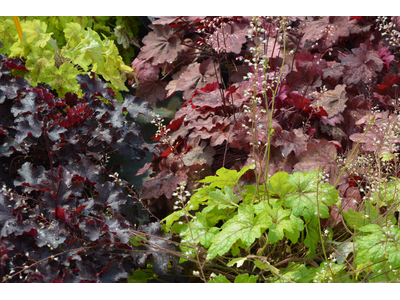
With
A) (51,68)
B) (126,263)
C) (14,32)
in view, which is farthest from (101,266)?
(14,32)

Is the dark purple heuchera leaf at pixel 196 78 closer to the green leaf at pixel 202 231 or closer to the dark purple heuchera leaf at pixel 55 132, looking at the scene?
the dark purple heuchera leaf at pixel 55 132

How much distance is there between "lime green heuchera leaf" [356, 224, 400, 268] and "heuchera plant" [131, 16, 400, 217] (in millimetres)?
441

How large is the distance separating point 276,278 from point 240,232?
0.35 m

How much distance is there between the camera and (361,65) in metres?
2.36

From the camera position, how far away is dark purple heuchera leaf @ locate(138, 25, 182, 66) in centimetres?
276

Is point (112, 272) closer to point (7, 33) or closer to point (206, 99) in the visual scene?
point (206, 99)

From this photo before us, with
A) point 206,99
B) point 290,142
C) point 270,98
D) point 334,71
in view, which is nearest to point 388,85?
point 334,71

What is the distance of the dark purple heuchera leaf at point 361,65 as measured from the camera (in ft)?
7.65

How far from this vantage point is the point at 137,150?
86.0 inches

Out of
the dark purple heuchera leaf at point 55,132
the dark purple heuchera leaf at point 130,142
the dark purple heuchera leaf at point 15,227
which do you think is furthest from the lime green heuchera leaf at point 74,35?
the dark purple heuchera leaf at point 15,227

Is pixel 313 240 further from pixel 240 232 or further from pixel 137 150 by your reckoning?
pixel 137 150

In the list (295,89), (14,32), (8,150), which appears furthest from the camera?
(14,32)

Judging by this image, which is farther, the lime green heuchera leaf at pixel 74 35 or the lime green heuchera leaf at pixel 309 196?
the lime green heuchera leaf at pixel 74 35

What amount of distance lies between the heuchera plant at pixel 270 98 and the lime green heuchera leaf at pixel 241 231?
1.05 ft
